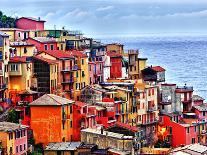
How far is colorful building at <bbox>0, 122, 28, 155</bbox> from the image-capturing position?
76.8 m

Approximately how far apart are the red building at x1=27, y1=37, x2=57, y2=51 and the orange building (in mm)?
16629

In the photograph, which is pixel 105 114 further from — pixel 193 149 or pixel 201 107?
pixel 201 107

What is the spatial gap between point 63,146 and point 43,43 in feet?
74.3

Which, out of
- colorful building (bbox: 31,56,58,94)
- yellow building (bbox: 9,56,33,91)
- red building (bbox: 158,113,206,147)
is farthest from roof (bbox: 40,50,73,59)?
red building (bbox: 158,113,206,147)

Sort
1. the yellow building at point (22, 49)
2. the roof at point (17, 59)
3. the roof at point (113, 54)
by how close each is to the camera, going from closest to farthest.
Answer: the roof at point (17, 59), the yellow building at point (22, 49), the roof at point (113, 54)

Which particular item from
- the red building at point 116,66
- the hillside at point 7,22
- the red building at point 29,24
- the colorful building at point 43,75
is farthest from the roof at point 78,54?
the hillside at point 7,22

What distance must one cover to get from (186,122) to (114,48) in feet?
62.1

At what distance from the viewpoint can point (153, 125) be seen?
323ft

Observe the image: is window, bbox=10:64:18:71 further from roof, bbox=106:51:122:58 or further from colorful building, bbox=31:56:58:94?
roof, bbox=106:51:122:58

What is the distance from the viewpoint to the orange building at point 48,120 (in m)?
84.2

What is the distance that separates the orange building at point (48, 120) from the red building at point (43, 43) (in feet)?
54.6

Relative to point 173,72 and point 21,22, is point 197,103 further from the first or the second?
point 173,72

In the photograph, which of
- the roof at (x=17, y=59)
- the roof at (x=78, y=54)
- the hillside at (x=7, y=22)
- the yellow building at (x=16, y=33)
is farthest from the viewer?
the hillside at (x=7, y=22)

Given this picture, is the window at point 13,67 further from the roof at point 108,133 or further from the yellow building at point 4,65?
the roof at point 108,133
